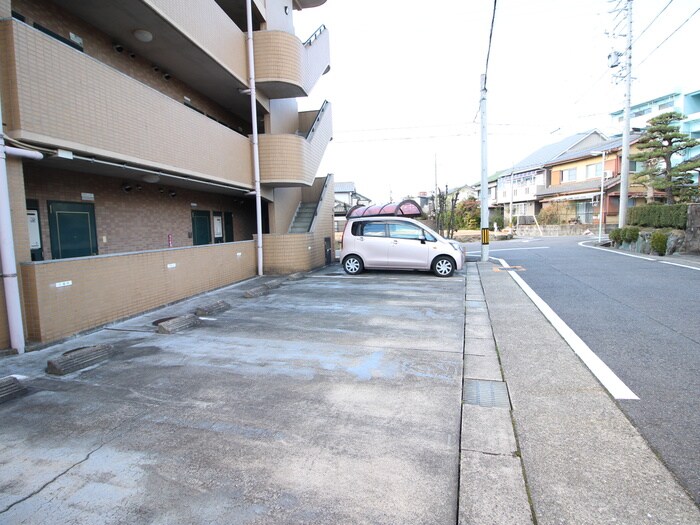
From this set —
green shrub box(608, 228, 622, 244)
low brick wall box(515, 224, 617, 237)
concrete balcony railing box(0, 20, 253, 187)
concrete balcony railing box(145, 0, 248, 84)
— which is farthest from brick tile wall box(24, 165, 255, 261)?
low brick wall box(515, 224, 617, 237)

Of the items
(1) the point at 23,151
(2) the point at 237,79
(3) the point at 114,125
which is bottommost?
(1) the point at 23,151

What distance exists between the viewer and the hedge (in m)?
15.8

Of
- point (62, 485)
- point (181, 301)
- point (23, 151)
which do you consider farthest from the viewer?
point (181, 301)

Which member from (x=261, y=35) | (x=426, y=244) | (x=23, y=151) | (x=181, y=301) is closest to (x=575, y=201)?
(x=426, y=244)

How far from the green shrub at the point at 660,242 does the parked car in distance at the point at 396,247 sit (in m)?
8.55

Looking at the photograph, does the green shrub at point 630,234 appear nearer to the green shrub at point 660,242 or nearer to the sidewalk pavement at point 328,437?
the green shrub at point 660,242

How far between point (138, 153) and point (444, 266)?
24.9 feet

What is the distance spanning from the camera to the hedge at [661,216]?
622 inches

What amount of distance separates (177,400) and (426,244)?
Answer: 8.52 m

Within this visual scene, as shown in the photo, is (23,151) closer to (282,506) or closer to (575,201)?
(282,506)

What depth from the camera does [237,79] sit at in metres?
10.2

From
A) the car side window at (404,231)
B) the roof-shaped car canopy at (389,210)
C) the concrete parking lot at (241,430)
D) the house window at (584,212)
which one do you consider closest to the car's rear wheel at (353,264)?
the car side window at (404,231)

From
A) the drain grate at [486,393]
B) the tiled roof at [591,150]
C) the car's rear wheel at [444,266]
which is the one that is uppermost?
the tiled roof at [591,150]

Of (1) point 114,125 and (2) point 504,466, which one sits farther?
(1) point 114,125
